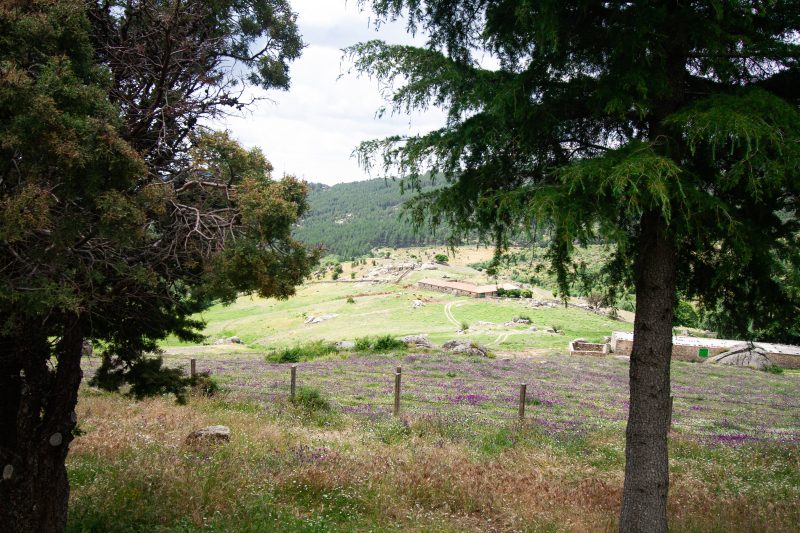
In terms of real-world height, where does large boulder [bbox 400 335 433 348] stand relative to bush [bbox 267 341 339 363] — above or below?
above

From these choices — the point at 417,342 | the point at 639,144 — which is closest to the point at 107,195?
the point at 639,144

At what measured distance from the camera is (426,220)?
23.2 feet

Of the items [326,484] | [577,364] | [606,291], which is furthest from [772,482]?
[577,364]

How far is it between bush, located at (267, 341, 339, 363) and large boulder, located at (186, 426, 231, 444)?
25.2 meters

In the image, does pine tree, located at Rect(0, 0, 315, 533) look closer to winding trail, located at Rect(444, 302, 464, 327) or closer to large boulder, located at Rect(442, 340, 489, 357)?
large boulder, located at Rect(442, 340, 489, 357)

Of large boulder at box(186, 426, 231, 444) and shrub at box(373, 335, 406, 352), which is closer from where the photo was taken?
large boulder at box(186, 426, 231, 444)

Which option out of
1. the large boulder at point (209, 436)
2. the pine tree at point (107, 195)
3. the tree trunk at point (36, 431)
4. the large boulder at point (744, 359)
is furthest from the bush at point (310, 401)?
the large boulder at point (744, 359)

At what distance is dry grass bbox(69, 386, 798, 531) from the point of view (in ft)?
22.3

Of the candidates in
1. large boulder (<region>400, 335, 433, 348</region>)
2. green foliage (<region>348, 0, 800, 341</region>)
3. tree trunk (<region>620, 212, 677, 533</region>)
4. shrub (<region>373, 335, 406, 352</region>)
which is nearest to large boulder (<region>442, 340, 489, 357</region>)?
large boulder (<region>400, 335, 433, 348</region>)

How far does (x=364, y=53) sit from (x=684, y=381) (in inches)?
1208

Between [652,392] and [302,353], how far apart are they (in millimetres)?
33401

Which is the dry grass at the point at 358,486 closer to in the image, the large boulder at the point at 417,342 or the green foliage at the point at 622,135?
the green foliage at the point at 622,135

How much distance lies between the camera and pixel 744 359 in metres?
39.8

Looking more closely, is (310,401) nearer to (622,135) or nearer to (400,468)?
(400,468)
